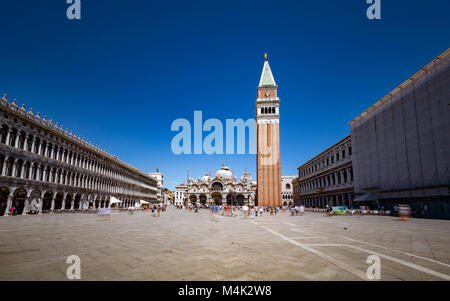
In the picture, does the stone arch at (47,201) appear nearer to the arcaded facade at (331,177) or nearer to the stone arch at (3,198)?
the stone arch at (3,198)

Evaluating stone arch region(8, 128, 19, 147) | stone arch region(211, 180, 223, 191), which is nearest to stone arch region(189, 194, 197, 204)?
stone arch region(211, 180, 223, 191)

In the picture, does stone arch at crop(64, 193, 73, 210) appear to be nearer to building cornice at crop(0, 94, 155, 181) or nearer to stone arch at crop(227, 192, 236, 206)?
building cornice at crop(0, 94, 155, 181)

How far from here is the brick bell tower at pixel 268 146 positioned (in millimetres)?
55688

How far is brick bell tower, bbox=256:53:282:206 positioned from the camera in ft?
183

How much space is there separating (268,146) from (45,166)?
149 feet

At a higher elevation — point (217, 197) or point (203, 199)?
point (217, 197)

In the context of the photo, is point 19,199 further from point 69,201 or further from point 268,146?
point 268,146

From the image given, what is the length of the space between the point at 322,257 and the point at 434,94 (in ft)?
78.8

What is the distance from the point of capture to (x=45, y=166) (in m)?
27.9

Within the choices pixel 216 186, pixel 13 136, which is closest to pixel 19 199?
pixel 13 136

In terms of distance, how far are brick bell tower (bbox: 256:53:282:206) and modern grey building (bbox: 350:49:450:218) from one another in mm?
25454

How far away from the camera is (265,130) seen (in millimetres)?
59938
